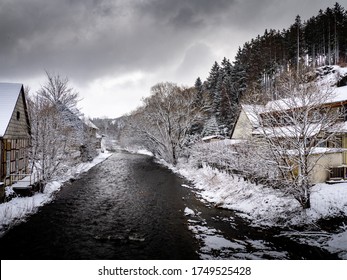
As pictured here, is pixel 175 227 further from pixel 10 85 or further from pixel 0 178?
pixel 10 85

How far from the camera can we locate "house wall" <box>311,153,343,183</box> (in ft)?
44.3

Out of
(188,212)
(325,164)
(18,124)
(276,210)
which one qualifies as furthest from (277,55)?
(18,124)

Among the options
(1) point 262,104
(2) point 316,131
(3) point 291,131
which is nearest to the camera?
(3) point 291,131

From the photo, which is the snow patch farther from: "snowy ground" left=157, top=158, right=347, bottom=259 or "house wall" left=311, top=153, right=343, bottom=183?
"house wall" left=311, top=153, right=343, bottom=183

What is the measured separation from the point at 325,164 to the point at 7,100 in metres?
22.6

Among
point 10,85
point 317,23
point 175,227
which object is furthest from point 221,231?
point 317,23

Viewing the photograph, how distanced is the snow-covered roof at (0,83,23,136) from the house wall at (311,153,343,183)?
2005 centimetres

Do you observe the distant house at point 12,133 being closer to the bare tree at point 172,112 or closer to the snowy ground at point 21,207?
the snowy ground at point 21,207

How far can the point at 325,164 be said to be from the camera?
1395 centimetres

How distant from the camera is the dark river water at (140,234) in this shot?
7.52 m

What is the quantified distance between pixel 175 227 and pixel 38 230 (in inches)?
247

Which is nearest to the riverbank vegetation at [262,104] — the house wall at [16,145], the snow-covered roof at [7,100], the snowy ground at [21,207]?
the snowy ground at [21,207]

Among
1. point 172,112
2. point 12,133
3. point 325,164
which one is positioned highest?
point 172,112

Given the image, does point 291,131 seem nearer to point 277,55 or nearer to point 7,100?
point 7,100
